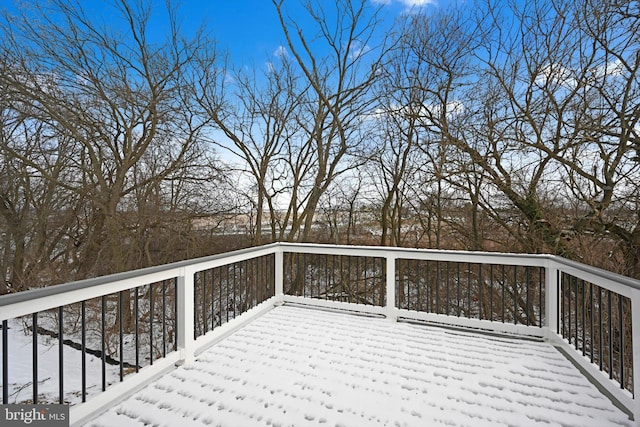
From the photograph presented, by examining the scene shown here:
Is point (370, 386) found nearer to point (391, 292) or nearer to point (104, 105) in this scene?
point (391, 292)

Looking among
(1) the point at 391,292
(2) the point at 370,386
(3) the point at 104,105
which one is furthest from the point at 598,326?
(3) the point at 104,105

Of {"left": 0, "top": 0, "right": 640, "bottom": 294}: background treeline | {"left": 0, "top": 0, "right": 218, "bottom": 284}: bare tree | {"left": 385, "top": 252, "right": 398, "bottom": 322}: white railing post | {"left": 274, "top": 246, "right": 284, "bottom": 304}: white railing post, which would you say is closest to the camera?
{"left": 385, "top": 252, "right": 398, "bottom": 322}: white railing post

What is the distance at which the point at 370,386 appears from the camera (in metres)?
2.14

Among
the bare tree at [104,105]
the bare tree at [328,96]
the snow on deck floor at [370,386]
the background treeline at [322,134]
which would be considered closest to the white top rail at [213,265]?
the snow on deck floor at [370,386]

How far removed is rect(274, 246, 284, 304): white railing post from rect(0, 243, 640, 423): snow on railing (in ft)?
0.04

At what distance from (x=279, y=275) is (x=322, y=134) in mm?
4229

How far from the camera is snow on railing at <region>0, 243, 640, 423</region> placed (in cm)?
177

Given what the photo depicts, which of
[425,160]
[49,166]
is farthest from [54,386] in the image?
[425,160]

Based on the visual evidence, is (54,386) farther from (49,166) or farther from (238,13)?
(238,13)

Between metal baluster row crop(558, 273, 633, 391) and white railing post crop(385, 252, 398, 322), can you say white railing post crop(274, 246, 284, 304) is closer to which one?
white railing post crop(385, 252, 398, 322)

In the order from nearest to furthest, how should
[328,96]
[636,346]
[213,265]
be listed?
1. [636,346]
2. [213,265]
3. [328,96]

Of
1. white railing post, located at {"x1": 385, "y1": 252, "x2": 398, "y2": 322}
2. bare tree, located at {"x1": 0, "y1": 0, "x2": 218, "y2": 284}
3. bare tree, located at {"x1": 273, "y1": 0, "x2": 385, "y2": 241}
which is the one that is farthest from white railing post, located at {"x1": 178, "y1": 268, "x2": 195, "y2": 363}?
bare tree, located at {"x1": 0, "y1": 0, "x2": 218, "y2": 284}

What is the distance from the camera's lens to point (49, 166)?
5.99 metres

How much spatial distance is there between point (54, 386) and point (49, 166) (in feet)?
13.2
